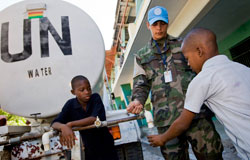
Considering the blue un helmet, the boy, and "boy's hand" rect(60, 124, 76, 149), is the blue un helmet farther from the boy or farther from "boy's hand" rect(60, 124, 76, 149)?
"boy's hand" rect(60, 124, 76, 149)

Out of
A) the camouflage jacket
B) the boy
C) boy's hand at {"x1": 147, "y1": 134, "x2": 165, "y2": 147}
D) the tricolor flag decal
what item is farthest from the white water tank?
boy's hand at {"x1": 147, "y1": 134, "x2": 165, "y2": 147}

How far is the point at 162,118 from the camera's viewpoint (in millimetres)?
1559

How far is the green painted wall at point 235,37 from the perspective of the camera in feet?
15.9

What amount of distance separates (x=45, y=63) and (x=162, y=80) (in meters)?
1.24

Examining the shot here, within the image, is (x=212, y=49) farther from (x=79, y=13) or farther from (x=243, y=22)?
(x=243, y=22)

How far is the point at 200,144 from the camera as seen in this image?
4.56 feet

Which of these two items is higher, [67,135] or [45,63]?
[45,63]

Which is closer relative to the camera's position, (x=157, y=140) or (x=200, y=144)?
(x=157, y=140)

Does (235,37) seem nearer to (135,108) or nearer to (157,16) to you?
(157,16)

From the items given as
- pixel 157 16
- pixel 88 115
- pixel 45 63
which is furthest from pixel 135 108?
pixel 45 63

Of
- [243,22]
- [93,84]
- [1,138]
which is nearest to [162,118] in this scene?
[93,84]

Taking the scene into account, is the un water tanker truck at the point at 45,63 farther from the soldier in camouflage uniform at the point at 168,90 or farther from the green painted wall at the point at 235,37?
the green painted wall at the point at 235,37

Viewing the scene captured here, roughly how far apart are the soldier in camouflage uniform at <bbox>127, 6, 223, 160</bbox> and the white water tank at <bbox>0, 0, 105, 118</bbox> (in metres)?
0.62

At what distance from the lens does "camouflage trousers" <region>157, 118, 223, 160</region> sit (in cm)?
136
